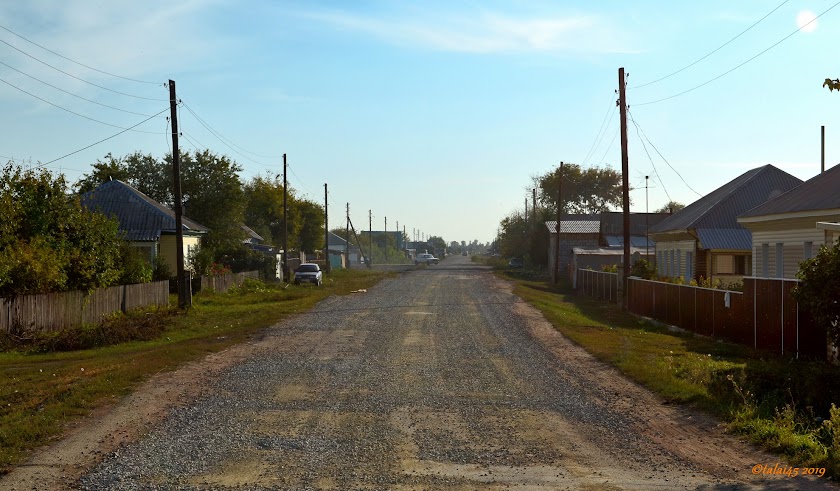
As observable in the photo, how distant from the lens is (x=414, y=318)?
2788 centimetres

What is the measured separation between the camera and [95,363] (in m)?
17.4

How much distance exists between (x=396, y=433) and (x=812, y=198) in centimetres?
2039

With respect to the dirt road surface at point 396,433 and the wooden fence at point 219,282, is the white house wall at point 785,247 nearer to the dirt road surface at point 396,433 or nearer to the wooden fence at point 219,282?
the dirt road surface at point 396,433

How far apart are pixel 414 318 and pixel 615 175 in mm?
105630

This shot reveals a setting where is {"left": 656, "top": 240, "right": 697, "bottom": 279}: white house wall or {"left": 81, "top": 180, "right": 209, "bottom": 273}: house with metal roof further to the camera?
{"left": 656, "top": 240, "right": 697, "bottom": 279}: white house wall

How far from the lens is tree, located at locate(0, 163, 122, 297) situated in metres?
22.4

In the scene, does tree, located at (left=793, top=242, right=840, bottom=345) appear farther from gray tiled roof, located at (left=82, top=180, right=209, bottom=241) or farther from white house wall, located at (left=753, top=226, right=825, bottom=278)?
gray tiled roof, located at (left=82, top=180, right=209, bottom=241)

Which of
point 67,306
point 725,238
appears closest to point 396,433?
point 67,306

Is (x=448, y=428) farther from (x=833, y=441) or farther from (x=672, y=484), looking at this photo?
(x=833, y=441)

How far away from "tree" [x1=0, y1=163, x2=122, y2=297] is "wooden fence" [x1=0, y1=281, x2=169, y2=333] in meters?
0.34

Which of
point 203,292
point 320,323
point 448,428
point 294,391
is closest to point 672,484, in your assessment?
point 448,428

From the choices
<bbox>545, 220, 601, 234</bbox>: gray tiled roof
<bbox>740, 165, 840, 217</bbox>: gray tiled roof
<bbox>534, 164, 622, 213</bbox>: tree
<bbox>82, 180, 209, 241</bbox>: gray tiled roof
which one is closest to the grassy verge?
<bbox>740, 165, 840, 217</bbox>: gray tiled roof

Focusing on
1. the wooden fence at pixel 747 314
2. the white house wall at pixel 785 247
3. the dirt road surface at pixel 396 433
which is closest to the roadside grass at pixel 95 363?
the dirt road surface at pixel 396 433

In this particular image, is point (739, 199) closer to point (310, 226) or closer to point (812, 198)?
point (812, 198)
